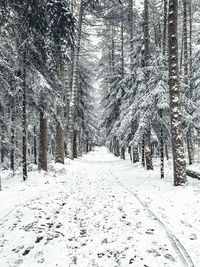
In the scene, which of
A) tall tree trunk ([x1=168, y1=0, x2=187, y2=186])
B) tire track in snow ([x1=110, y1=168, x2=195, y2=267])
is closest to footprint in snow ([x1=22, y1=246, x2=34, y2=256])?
tire track in snow ([x1=110, y1=168, x2=195, y2=267])

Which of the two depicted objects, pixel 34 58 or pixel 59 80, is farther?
pixel 59 80

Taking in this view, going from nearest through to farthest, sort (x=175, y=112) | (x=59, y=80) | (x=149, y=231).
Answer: (x=149, y=231) < (x=175, y=112) < (x=59, y=80)

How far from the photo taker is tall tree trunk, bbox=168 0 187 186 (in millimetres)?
8625

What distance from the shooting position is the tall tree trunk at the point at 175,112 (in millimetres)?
8625

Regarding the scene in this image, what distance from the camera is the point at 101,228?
501 centimetres

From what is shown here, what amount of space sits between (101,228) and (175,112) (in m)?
5.60

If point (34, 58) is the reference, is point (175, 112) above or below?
below

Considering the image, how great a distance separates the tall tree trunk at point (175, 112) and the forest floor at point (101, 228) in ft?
2.54

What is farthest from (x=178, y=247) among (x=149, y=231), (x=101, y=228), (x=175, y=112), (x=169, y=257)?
(x=175, y=112)

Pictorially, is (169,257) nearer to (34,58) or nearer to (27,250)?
(27,250)

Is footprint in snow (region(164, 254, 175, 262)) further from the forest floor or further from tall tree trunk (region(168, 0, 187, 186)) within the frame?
tall tree trunk (region(168, 0, 187, 186))

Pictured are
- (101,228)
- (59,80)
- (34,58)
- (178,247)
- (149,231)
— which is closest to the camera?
(178,247)

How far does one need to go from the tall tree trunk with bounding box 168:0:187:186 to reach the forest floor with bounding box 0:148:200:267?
78 cm

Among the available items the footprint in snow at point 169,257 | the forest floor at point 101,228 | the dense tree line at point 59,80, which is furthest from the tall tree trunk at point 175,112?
the footprint in snow at point 169,257
